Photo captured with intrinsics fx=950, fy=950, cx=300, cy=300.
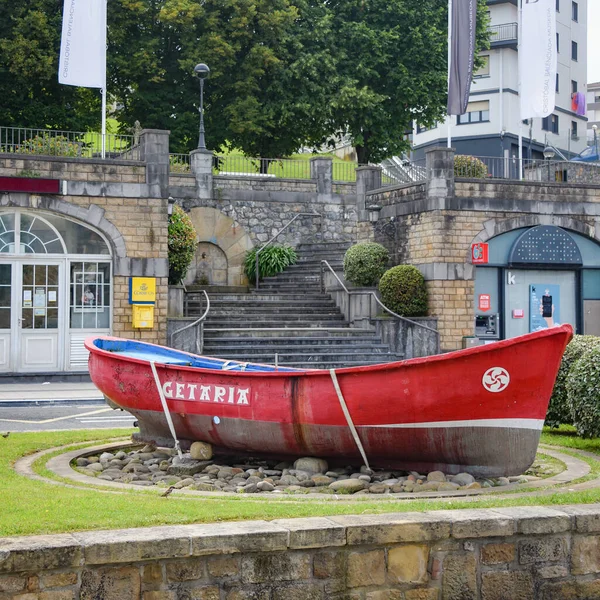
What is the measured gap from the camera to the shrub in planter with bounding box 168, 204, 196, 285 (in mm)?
22892

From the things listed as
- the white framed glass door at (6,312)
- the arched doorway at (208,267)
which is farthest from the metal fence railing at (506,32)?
the white framed glass door at (6,312)

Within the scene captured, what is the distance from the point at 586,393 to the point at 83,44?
16.6m

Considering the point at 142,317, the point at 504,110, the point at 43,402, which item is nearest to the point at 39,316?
the point at 142,317

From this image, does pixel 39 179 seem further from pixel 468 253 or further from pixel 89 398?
pixel 468 253

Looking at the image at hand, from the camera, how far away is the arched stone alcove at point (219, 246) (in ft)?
93.8

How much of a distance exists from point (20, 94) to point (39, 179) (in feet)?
38.1

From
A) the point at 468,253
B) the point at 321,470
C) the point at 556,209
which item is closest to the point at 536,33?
the point at 556,209

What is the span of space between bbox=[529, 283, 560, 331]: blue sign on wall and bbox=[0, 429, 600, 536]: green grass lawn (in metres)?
16.9

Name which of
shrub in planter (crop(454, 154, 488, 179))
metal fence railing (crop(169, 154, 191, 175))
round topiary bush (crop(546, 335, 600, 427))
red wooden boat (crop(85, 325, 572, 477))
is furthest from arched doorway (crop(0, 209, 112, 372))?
round topiary bush (crop(546, 335, 600, 427))

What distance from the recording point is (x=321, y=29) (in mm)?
33938

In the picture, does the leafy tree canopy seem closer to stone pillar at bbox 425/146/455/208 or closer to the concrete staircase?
the concrete staircase

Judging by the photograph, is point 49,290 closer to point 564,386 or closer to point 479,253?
point 479,253

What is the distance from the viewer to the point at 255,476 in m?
9.99

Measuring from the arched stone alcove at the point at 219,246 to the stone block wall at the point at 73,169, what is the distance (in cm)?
695
